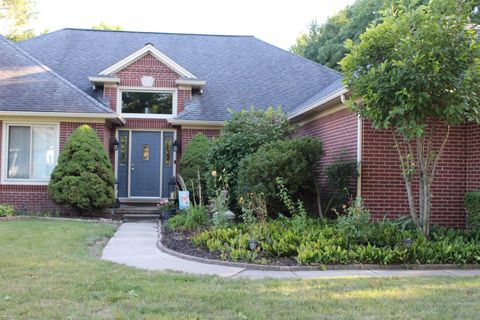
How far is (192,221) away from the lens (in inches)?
425

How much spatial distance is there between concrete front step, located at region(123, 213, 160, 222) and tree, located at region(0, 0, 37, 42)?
27233mm

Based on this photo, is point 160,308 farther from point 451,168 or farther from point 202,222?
point 451,168

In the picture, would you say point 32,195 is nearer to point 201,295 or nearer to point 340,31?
point 201,295

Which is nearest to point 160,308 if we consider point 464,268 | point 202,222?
point 464,268

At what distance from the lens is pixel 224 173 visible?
492 inches

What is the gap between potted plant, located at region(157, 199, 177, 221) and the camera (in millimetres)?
13286

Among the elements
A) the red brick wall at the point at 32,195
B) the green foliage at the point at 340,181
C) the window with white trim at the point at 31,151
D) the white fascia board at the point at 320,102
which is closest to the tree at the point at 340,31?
the white fascia board at the point at 320,102

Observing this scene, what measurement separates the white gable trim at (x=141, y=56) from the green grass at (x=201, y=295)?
33.4 feet

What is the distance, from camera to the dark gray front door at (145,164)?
54.0 ft

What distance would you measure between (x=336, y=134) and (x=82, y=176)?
6789mm

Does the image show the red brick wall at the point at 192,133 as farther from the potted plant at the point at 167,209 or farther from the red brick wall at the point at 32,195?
the red brick wall at the point at 32,195

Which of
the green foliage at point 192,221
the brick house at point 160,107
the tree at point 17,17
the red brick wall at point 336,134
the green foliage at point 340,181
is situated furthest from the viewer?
the tree at point 17,17

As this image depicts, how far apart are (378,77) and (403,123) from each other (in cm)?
84

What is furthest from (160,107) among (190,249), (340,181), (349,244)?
(349,244)
